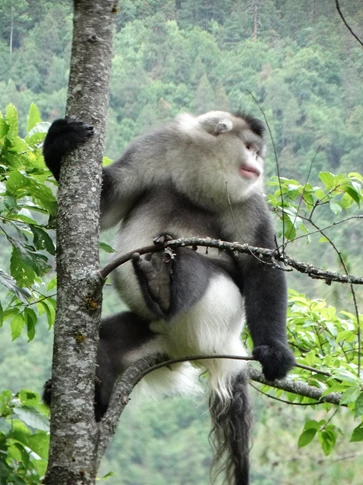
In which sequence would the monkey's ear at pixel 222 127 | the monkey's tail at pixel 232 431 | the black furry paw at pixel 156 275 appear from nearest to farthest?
the black furry paw at pixel 156 275, the monkey's tail at pixel 232 431, the monkey's ear at pixel 222 127

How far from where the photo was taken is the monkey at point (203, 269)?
2971 millimetres

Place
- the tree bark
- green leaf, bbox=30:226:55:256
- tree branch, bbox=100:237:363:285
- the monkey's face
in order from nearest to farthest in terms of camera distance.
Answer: tree branch, bbox=100:237:363:285
the tree bark
green leaf, bbox=30:226:55:256
the monkey's face

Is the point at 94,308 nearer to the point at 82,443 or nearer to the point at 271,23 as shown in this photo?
the point at 82,443

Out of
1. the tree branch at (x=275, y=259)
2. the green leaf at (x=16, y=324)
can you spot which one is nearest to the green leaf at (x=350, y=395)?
the tree branch at (x=275, y=259)

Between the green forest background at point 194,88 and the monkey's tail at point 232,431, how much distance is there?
3.06 meters

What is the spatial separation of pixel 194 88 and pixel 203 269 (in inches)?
406

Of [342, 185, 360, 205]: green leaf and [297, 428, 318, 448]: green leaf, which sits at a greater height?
[342, 185, 360, 205]: green leaf

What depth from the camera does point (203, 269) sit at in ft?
9.82

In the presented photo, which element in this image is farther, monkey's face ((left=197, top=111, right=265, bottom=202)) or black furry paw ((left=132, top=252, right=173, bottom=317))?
monkey's face ((left=197, top=111, right=265, bottom=202))

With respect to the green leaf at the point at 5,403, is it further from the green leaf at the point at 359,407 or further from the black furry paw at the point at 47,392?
the green leaf at the point at 359,407

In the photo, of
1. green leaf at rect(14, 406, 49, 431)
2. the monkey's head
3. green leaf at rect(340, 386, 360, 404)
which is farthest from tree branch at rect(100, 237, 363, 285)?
the monkey's head

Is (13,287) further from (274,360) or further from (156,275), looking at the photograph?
(274,360)

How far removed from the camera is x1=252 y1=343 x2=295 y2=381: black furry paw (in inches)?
109

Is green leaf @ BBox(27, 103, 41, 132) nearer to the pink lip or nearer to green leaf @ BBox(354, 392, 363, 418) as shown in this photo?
the pink lip
